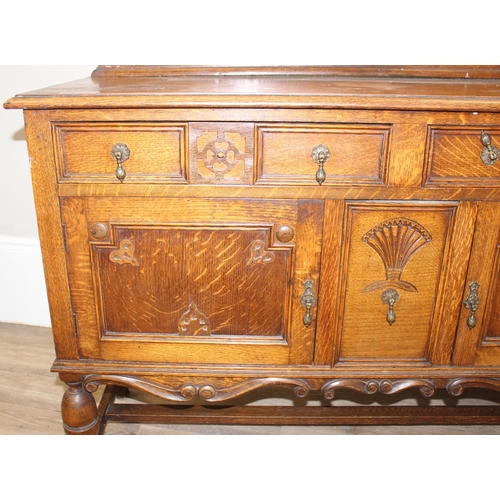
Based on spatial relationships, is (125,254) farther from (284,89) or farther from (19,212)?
(19,212)

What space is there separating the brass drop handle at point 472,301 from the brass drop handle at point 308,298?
15.5 inches

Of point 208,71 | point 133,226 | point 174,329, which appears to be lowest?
point 174,329

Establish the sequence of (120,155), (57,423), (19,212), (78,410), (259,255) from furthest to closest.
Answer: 1. (19,212)
2. (57,423)
3. (78,410)
4. (259,255)
5. (120,155)

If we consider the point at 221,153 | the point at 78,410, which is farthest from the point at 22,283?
the point at 221,153

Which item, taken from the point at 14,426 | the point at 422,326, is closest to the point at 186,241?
the point at 422,326

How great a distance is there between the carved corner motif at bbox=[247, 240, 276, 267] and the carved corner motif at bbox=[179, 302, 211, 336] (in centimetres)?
20

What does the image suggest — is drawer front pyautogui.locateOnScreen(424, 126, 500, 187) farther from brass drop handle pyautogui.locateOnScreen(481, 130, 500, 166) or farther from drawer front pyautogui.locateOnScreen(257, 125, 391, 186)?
drawer front pyautogui.locateOnScreen(257, 125, 391, 186)

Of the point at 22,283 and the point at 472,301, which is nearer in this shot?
the point at 472,301

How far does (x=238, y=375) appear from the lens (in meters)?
1.42

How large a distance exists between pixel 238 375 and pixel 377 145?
2.30 ft

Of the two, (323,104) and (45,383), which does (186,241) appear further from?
(45,383)

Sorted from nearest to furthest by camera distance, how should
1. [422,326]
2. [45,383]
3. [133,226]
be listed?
[133,226] → [422,326] → [45,383]

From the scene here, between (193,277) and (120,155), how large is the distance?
35 centimetres

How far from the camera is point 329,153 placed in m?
1.21
